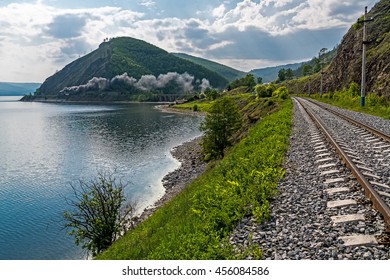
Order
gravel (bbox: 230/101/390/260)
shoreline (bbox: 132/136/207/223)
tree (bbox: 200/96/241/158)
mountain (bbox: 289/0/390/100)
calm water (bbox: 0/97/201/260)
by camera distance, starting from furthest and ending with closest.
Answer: mountain (bbox: 289/0/390/100)
tree (bbox: 200/96/241/158)
shoreline (bbox: 132/136/207/223)
calm water (bbox: 0/97/201/260)
gravel (bbox: 230/101/390/260)

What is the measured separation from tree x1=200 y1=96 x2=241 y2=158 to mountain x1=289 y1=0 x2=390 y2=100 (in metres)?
18.3

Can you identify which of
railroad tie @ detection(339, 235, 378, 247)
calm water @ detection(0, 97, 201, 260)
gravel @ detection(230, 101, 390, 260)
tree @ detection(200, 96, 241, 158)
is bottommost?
calm water @ detection(0, 97, 201, 260)

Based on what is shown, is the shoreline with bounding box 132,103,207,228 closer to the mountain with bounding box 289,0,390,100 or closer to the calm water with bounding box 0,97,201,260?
the calm water with bounding box 0,97,201,260

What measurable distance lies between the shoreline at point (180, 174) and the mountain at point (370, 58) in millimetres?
24229

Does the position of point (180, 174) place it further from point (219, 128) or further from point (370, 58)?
point (370, 58)

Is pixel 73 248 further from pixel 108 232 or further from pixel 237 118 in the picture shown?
pixel 237 118

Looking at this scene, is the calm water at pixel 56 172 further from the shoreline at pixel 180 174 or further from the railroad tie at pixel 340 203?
the railroad tie at pixel 340 203

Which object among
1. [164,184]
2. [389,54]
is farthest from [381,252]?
[389,54]

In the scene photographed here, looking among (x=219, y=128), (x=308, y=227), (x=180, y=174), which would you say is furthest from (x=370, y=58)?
(x=308, y=227)

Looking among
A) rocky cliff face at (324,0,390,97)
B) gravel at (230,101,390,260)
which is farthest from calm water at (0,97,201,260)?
rocky cliff face at (324,0,390,97)

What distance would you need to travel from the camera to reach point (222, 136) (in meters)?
42.8

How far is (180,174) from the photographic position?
41000mm

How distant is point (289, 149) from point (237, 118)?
28.4m

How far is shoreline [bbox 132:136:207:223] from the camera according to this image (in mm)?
29769
